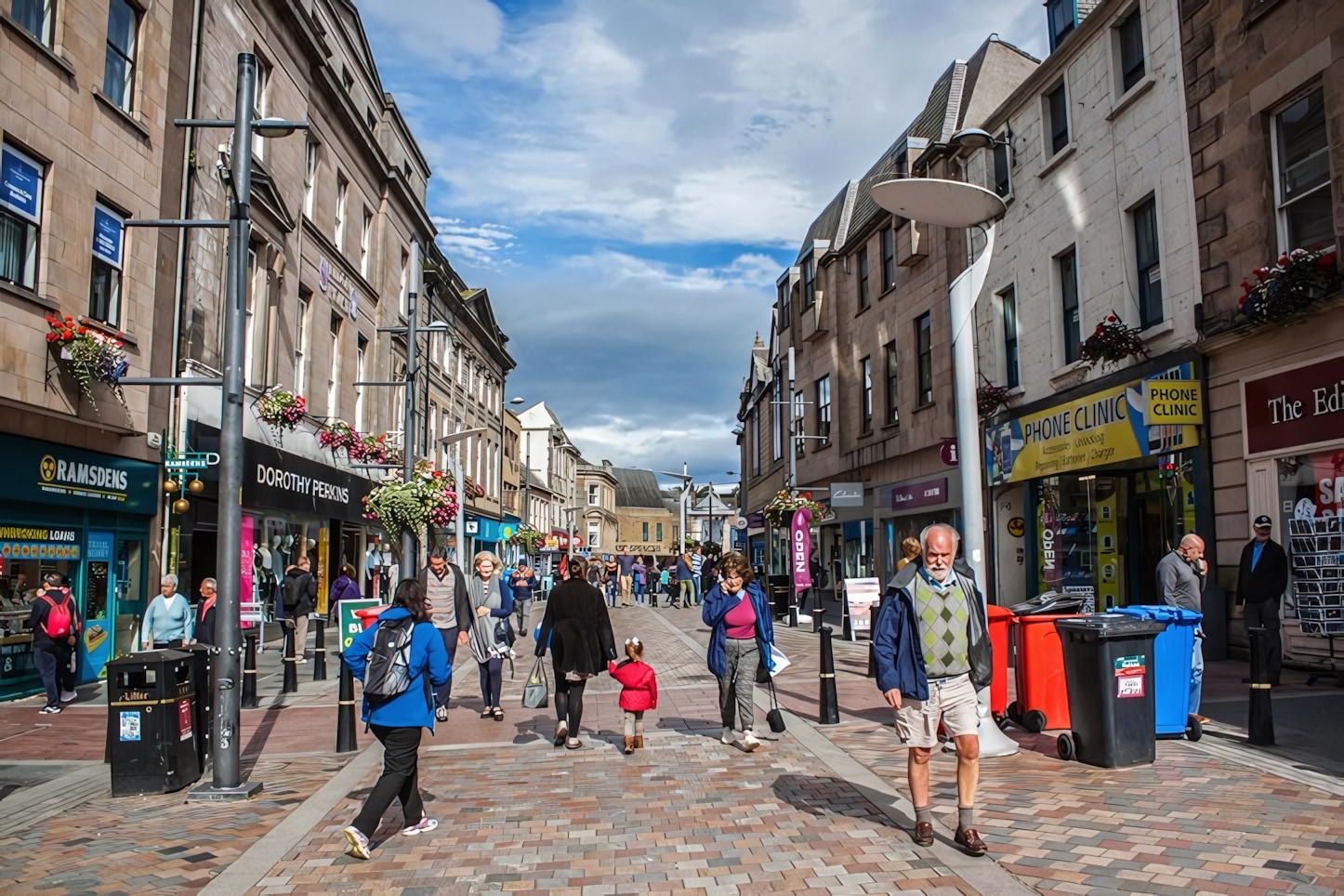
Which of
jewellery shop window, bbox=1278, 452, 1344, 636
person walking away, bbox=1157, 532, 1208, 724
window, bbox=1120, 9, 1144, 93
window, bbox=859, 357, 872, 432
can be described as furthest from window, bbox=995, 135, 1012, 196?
person walking away, bbox=1157, 532, 1208, 724

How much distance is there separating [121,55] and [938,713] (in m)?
14.9

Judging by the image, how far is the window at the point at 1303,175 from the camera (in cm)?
1180

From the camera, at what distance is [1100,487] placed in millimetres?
17000

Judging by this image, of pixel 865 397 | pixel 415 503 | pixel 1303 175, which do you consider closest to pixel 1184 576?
pixel 1303 175

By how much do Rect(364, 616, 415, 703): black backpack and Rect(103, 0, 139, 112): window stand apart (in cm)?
1165

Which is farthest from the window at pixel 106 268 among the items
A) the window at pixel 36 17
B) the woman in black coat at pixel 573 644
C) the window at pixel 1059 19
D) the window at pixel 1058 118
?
the window at pixel 1059 19

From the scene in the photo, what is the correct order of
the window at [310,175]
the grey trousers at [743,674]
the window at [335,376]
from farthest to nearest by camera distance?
the window at [335,376] < the window at [310,175] < the grey trousers at [743,674]

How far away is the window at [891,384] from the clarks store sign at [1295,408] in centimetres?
1412

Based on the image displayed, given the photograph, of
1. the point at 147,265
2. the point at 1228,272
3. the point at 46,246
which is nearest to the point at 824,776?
the point at 1228,272

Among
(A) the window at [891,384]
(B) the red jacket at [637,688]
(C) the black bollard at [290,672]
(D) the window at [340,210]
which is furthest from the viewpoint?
(A) the window at [891,384]

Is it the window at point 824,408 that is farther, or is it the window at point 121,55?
the window at point 824,408

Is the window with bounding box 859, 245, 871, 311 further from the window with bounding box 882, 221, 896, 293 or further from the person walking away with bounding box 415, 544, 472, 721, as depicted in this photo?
the person walking away with bounding box 415, 544, 472, 721

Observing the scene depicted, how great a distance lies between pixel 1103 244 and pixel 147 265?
15086mm

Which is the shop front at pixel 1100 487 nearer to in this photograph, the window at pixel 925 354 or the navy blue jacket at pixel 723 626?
the window at pixel 925 354
